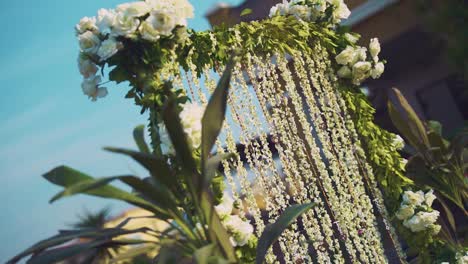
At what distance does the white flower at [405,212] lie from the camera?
12.9 ft

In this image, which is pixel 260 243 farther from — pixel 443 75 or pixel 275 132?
pixel 443 75

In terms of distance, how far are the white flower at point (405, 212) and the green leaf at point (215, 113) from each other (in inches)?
85.7

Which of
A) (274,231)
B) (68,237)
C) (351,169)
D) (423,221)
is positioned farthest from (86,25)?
(423,221)

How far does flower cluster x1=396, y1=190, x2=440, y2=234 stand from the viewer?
389cm

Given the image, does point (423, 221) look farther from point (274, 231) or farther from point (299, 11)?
point (274, 231)

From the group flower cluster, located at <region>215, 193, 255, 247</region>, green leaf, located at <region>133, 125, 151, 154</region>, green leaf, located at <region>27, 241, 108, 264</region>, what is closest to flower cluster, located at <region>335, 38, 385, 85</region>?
flower cluster, located at <region>215, 193, 255, 247</region>

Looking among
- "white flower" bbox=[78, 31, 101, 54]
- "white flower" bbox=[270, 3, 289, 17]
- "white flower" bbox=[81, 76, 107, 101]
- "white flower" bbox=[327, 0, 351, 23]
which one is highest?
"white flower" bbox=[270, 3, 289, 17]

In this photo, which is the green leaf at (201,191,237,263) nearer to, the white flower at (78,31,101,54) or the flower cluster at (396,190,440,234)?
the white flower at (78,31,101,54)

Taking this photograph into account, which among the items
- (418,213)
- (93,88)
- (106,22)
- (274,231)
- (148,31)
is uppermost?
(106,22)

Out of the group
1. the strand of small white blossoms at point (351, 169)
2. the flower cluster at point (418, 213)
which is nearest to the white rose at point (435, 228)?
the flower cluster at point (418, 213)

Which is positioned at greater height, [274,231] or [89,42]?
[89,42]

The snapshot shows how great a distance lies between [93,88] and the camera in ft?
8.84

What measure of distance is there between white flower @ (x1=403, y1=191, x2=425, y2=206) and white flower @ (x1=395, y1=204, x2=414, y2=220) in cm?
3

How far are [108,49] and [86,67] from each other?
16cm
